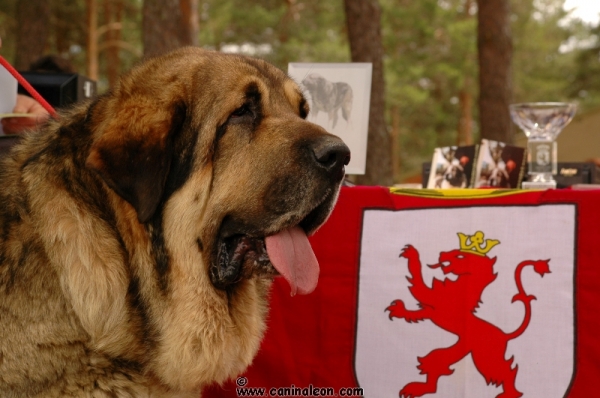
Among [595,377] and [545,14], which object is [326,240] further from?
[545,14]

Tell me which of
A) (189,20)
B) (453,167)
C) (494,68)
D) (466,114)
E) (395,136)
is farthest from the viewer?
(395,136)

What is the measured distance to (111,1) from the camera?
22484 mm

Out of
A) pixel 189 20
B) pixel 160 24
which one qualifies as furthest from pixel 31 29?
pixel 160 24

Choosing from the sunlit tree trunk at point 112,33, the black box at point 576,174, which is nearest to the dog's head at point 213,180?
the black box at point 576,174

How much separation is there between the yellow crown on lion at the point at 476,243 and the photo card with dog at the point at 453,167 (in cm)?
77

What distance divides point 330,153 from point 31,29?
13339 millimetres

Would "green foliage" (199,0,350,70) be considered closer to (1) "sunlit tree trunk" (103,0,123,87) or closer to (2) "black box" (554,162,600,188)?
(1) "sunlit tree trunk" (103,0,123,87)

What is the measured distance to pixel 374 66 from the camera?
311 inches

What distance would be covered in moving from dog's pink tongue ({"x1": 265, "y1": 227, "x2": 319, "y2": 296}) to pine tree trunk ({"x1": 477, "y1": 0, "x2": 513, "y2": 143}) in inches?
292

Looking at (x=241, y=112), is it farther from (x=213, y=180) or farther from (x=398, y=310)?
(x=398, y=310)

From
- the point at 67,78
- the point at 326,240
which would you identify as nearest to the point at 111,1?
the point at 67,78

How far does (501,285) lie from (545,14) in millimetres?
33723

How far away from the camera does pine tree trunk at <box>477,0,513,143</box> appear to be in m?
9.19

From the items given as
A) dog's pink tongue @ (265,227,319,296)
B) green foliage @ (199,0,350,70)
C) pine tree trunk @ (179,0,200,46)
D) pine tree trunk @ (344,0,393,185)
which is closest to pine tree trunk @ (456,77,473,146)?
green foliage @ (199,0,350,70)
